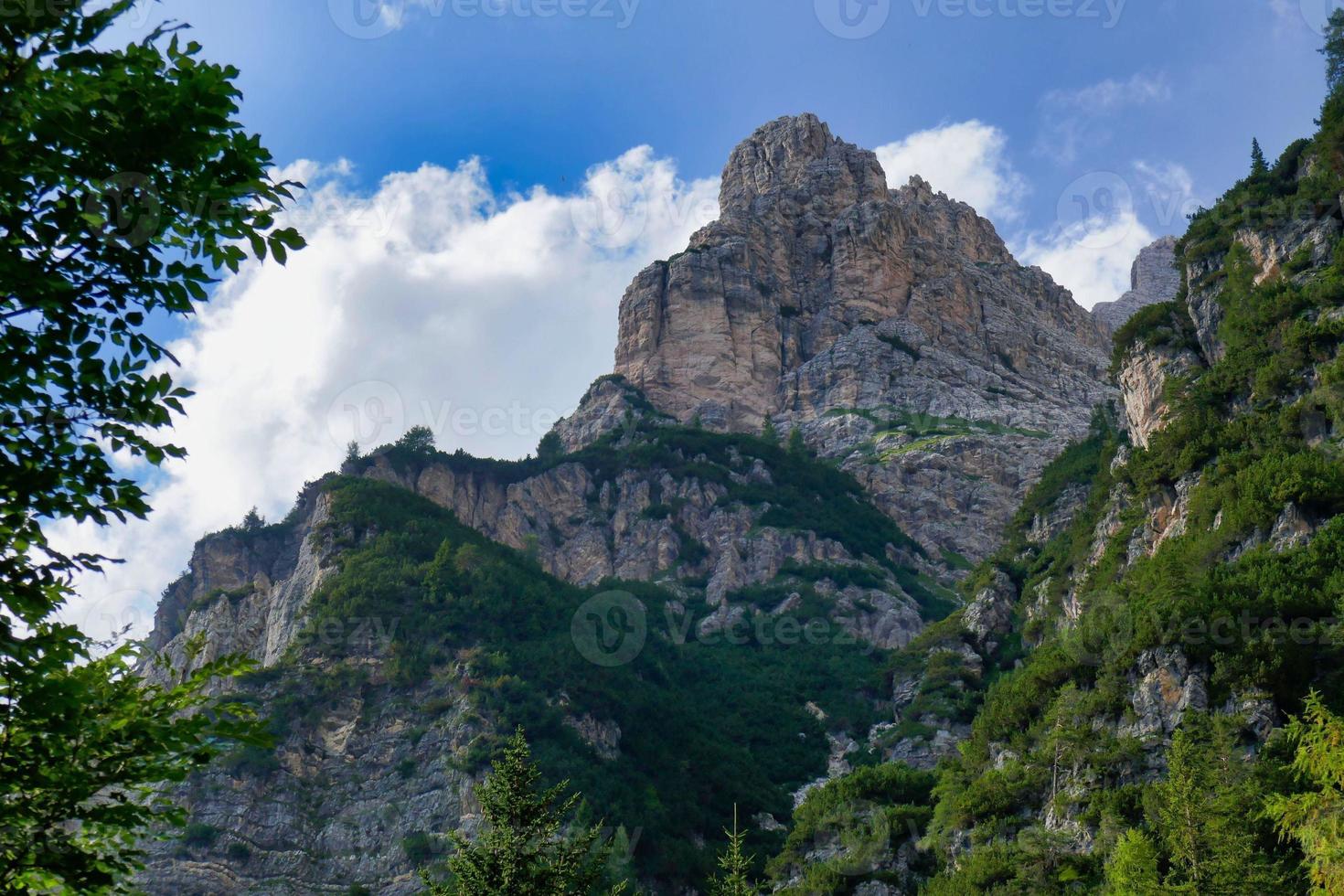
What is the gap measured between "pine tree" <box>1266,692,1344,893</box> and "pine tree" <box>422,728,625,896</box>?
1149cm

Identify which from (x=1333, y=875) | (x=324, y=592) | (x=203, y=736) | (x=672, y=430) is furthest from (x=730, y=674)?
(x=203, y=736)

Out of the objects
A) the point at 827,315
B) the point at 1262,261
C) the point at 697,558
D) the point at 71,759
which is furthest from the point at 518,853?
the point at 827,315

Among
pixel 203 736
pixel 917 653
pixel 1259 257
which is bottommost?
pixel 203 736

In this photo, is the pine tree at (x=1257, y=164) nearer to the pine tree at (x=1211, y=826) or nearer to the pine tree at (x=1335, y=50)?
the pine tree at (x=1335, y=50)

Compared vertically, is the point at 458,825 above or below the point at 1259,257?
below

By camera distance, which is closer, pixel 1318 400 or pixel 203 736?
pixel 203 736

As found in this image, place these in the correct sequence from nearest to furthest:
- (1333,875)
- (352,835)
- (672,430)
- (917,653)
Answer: (1333,875) → (352,835) → (917,653) → (672,430)

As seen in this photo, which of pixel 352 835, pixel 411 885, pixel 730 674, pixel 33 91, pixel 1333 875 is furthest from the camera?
pixel 730 674

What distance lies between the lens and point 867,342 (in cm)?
13688

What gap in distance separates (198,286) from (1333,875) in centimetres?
1798

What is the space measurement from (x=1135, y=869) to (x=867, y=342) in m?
114

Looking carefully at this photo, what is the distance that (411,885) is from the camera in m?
53.9

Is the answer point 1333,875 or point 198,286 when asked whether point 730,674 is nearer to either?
point 1333,875

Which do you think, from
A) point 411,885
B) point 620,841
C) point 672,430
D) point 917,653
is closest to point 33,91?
point 620,841
